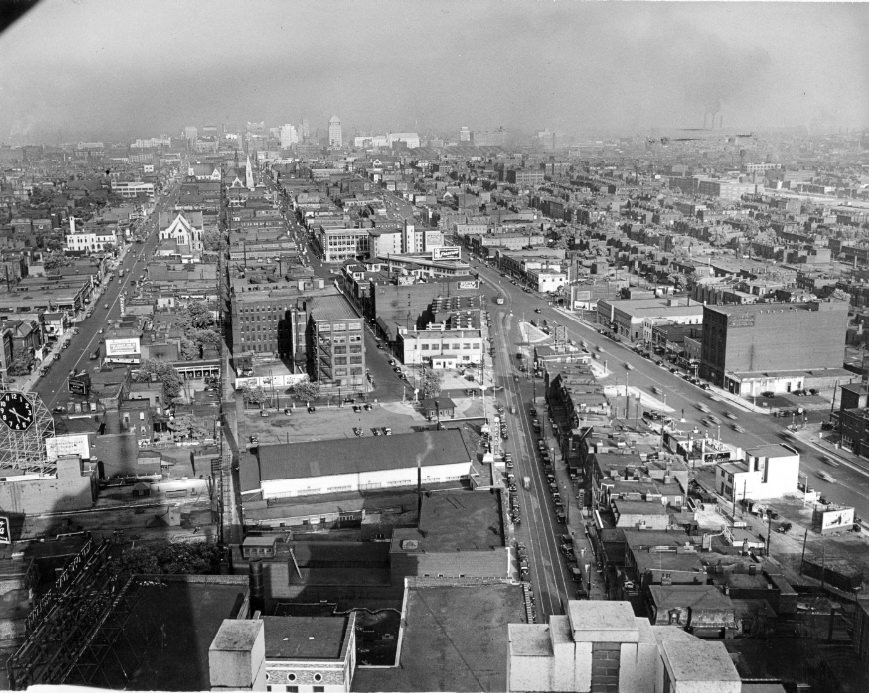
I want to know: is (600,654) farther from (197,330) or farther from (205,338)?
(197,330)

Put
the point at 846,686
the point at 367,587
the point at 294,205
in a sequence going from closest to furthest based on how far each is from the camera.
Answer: the point at 846,686
the point at 367,587
the point at 294,205

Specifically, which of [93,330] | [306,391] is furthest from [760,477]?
[93,330]

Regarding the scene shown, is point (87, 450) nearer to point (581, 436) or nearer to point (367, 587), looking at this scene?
point (367, 587)

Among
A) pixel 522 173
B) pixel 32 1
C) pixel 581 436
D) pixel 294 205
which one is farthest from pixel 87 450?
pixel 522 173

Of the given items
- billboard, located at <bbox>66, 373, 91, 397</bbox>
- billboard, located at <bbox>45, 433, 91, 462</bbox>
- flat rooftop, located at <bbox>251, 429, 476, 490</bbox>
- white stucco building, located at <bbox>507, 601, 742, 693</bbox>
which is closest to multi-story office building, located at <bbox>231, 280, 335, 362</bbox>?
billboard, located at <bbox>66, 373, 91, 397</bbox>

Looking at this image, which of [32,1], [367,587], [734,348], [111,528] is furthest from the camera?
Answer: [734,348]

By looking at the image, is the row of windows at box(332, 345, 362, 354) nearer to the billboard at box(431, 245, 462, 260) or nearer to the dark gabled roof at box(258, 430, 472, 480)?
the dark gabled roof at box(258, 430, 472, 480)
